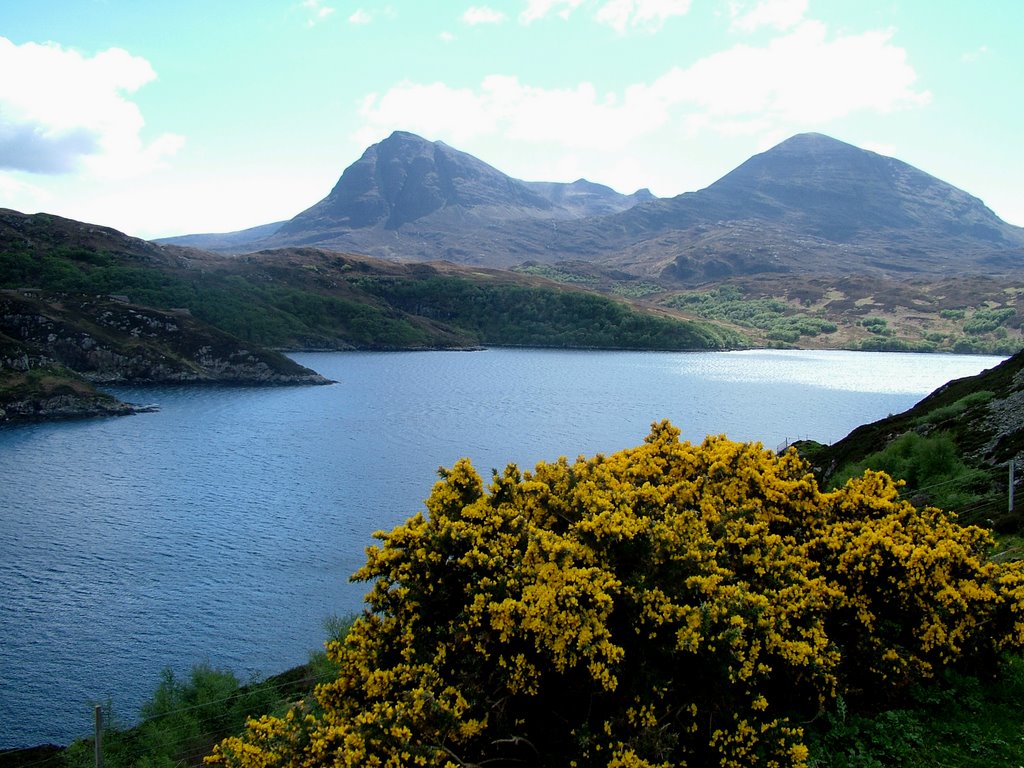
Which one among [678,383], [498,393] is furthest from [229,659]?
[678,383]

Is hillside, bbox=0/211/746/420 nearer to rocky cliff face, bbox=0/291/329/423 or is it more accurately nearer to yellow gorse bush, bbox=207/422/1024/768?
rocky cliff face, bbox=0/291/329/423

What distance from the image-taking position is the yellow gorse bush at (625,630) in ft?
43.1

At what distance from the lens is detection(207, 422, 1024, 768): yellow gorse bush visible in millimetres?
13148

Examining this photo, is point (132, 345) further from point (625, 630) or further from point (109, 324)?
point (625, 630)

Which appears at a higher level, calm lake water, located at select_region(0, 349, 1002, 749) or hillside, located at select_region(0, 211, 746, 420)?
hillside, located at select_region(0, 211, 746, 420)

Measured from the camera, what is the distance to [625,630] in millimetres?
14367

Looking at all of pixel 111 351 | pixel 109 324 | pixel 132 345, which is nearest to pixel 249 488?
pixel 111 351

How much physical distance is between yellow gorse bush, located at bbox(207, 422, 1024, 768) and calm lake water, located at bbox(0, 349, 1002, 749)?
25722 millimetres

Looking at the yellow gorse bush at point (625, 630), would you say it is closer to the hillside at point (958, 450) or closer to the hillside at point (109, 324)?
the hillside at point (958, 450)

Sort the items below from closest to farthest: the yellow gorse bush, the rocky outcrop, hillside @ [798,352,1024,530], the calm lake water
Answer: the yellow gorse bush → hillside @ [798,352,1024,530] → the calm lake water → the rocky outcrop

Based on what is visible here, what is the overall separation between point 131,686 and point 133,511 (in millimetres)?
30355

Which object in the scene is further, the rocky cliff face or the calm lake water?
the rocky cliff face

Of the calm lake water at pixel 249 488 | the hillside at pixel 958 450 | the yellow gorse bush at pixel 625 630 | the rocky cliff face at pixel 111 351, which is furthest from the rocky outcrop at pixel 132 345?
the yellow gorse bush at pixel 625 630

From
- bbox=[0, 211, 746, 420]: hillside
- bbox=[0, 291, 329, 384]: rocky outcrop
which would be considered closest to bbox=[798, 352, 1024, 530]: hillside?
bbox=[0, 211, 746, 420]: hillside
